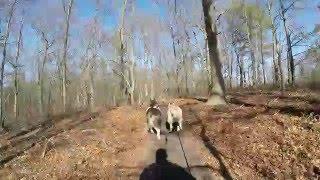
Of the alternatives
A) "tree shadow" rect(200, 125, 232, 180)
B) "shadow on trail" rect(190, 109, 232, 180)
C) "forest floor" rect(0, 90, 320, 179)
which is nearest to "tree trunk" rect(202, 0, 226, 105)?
"forest floor" rect(0, 90, 320, 179)

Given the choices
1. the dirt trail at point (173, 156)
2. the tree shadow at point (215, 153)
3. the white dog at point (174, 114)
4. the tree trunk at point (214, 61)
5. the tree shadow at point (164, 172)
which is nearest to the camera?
the tree shadow at point (164, 172)

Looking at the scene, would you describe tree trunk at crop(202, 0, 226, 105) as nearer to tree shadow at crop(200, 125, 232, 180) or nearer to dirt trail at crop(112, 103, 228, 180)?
tree shadow at crop(200, 125, 232, 180)

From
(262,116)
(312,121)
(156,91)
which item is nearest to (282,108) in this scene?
(262,116)

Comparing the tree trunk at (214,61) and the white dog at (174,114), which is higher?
the tree trunk at (214,61)

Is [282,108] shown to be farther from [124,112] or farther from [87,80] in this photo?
[87,80]

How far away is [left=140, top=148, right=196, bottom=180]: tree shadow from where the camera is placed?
13.9 m

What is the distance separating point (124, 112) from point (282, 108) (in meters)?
8.37

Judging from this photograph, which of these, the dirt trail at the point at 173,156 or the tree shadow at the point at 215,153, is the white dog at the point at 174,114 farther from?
the tree shadow at the point at 215,153

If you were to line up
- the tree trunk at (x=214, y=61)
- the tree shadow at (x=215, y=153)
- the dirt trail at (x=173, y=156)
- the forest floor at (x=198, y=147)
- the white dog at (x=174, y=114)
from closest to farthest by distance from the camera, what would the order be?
the tree shadow at (x=215, y=153)
the dirt trail at (x=173, y=156)
the forest floor at (x=198, y=147)
the white dog at (x=174, y=114)
the tree trunk at (x=214, y=61)

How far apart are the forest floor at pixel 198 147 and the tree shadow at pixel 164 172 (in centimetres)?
25

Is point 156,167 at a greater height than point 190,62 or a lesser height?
lesser

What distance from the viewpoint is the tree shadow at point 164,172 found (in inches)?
547

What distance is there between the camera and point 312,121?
17.6 metres

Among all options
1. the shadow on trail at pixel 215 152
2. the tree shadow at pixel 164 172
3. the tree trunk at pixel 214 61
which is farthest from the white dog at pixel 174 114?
the tree trunk at pixel 214 61
